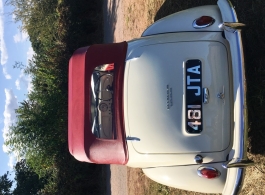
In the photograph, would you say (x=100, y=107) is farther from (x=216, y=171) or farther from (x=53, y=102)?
(x=53, y=102)

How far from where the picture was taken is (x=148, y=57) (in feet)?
13.9

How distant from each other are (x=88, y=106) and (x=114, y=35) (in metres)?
5.69

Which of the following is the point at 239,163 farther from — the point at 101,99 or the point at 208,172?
the point at 101,99

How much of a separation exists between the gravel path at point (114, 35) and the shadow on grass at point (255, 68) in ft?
14.0

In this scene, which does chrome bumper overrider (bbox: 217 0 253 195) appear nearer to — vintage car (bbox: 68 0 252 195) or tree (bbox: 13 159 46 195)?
vintage car (bbox: 68 0 252 195)

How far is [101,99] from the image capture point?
15.6 feet

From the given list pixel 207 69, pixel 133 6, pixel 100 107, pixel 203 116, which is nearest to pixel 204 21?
pixel 207 69

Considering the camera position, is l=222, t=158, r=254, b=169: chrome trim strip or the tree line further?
the tree line

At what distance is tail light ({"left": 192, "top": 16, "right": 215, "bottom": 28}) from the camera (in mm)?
4285

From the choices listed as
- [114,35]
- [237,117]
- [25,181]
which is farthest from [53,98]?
[25,181]

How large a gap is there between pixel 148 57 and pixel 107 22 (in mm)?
6956

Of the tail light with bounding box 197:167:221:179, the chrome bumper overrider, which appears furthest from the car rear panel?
the tail light with bounding box 197:167:221:179

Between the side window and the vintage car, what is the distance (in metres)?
0.10

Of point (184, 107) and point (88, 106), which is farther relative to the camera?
point (88, 106)
